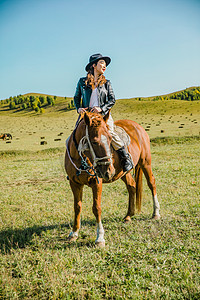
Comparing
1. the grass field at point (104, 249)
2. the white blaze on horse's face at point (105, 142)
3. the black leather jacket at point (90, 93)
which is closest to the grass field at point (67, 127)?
the grass field at point (104, 249)

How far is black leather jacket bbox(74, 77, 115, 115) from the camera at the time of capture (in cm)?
481

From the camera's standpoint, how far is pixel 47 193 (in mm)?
9266

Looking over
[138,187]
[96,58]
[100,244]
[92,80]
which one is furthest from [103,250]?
[96,58]

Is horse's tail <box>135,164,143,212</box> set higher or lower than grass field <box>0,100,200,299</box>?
higher

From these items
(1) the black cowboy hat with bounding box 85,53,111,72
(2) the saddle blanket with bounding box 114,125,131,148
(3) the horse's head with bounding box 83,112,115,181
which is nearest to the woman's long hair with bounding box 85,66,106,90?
(1) the black cowboy hat with bounding box 85,53,111,72

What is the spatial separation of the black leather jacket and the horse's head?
0.98 metres

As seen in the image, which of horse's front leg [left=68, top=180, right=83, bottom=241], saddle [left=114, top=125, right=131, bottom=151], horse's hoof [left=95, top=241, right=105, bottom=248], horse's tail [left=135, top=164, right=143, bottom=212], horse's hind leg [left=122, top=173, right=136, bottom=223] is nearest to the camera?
horse's hoof [left=95, top=241, right=105, bottom=248]

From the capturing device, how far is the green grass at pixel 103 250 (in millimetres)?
3428

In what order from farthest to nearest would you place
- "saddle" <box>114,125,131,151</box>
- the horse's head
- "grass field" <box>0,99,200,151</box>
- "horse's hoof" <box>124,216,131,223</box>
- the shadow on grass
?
"grass field" <box>0,99,200,151</box> < "horse's hoof" <box>124,216,131,223</box> < "saddle" <box>114,125,131,151</box> < the shadow on grass < the horse's head

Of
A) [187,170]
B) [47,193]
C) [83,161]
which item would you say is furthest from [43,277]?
[187,170]

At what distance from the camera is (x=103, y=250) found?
4.60 m

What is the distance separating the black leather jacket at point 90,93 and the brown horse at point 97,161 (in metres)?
0.59

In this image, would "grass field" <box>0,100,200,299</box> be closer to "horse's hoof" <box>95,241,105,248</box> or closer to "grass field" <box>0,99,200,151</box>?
"horse's hoof" <box>95,241,105,248</box>

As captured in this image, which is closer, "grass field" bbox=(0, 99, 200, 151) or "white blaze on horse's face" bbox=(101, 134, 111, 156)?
"white blaze on horse's face" bbox=(101, 134, 111, 156)
